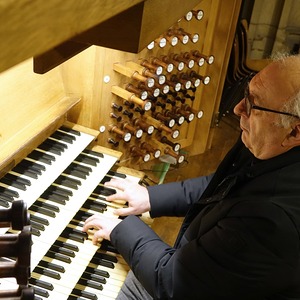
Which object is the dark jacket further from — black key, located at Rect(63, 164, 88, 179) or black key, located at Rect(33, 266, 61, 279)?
black key, located at Rect(63, 164, 88, 179)

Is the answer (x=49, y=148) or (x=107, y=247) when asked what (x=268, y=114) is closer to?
(x=107, y=247)

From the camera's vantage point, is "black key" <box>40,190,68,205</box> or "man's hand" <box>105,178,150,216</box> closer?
"black key" <box>40,190,68,205</box>

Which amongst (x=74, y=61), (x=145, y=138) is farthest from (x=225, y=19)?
(x=74, y=61)

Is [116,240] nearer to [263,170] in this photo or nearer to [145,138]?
[263,170]

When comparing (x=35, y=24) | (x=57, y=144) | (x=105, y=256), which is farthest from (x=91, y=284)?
(x=35, y=24)

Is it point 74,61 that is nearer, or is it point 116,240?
point 116,240

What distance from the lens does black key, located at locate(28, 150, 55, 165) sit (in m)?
1.92

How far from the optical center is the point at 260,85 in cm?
145

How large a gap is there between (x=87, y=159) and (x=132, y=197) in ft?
1.01

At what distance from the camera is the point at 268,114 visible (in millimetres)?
1416

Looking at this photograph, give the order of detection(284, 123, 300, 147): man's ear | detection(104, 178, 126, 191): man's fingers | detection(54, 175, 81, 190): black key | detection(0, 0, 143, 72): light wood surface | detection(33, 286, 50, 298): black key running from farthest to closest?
1. detection(104, 178, 126, 191): man's fingers
2. detection(54, 175, 81, 190): black key
3. detection(33, 286, 50, 298): black key
4. detection(284, 123, 300, 147): man's ear
5. detection(0, 0, 143, 72): light wood surface

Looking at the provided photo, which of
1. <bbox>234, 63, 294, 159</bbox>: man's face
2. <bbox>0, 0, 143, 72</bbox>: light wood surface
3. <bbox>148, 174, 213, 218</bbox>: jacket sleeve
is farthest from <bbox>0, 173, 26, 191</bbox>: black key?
<bbox>0, 0, 143, 72</bbox>: light wood surface

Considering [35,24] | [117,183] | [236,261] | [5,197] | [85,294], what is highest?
[35,24]

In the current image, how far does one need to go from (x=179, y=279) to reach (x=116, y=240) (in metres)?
0.34
